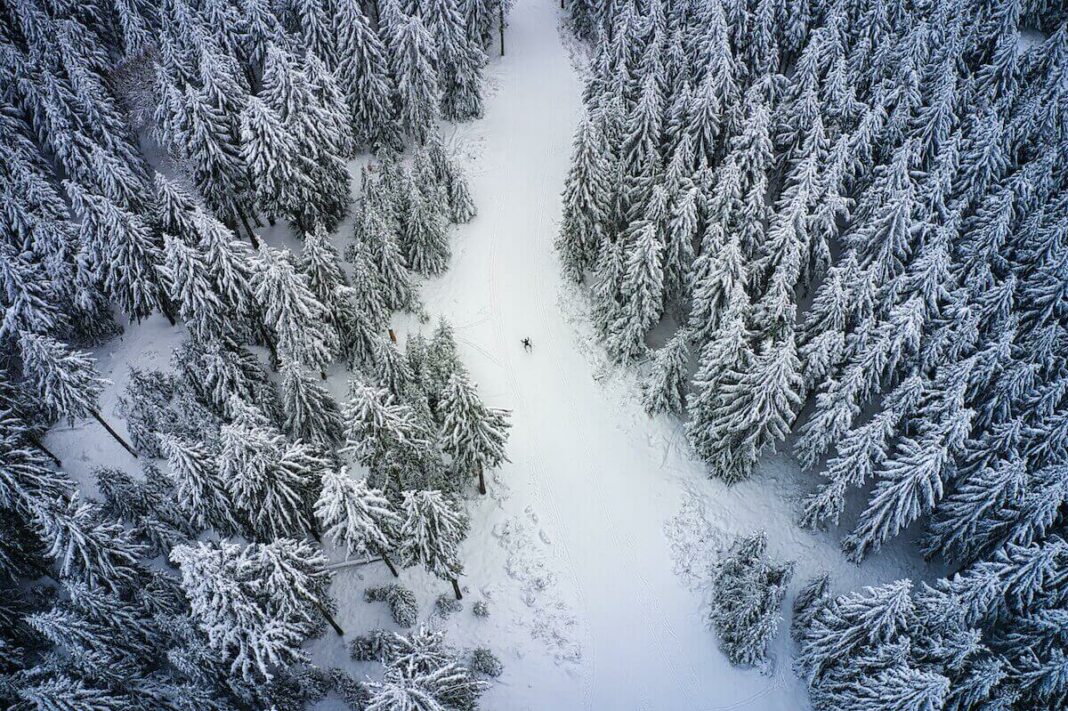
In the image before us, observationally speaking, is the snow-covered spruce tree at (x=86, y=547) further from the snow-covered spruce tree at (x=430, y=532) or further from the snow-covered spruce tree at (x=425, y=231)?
the snow-covered spruce tree at (x=425, y=231)

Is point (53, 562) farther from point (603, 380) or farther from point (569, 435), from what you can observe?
point (603, 380)

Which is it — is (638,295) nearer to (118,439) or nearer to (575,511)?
(575,511)

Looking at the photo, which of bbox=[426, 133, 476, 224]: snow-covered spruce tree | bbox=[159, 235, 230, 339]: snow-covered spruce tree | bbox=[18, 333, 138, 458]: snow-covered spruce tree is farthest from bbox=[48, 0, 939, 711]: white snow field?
bbox=[159, 235, 230, 339]: snow-covered spruce tree

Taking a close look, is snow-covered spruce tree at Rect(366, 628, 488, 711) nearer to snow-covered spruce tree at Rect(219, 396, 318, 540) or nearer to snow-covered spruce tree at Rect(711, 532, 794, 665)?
snow-covered spruce tree at Rect(219, 396, 318, 540)

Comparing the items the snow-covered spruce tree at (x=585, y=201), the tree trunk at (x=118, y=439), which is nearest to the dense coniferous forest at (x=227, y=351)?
the tree trunk at (x=118, y=439)

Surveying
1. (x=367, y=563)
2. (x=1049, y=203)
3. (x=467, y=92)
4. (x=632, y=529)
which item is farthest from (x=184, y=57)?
(x=1049, y=203)
